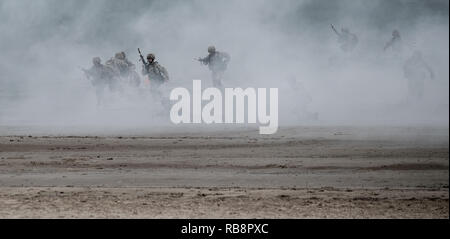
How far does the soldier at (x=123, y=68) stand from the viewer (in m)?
24.7

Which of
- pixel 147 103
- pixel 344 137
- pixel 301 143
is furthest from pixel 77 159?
pixel 147 103

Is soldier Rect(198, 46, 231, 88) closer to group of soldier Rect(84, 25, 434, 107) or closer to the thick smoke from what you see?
group of soldier Rect(84, 25, 434, 107)

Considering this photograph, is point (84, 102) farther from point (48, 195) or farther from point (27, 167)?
point (48, 195)

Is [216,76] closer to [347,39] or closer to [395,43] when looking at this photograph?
[347,39]

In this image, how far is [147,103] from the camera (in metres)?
24.2

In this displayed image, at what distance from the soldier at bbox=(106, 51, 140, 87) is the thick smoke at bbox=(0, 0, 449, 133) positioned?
0.51 m

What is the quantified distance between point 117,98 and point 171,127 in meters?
7.33

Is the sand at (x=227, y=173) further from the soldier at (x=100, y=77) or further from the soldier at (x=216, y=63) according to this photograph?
the soldier at (x=216, y=63)

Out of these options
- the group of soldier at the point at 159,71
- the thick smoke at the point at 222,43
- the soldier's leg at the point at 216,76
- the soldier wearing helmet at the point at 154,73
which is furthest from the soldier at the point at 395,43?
the soldier wearing helmet at the point at 154,73

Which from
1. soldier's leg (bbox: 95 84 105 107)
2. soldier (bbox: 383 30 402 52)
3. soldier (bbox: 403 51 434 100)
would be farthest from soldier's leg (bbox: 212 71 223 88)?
soldier (bbox: 383 30 402 52)

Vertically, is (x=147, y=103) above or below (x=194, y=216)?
above

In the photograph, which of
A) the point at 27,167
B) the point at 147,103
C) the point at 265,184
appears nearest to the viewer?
the point at 265,184
